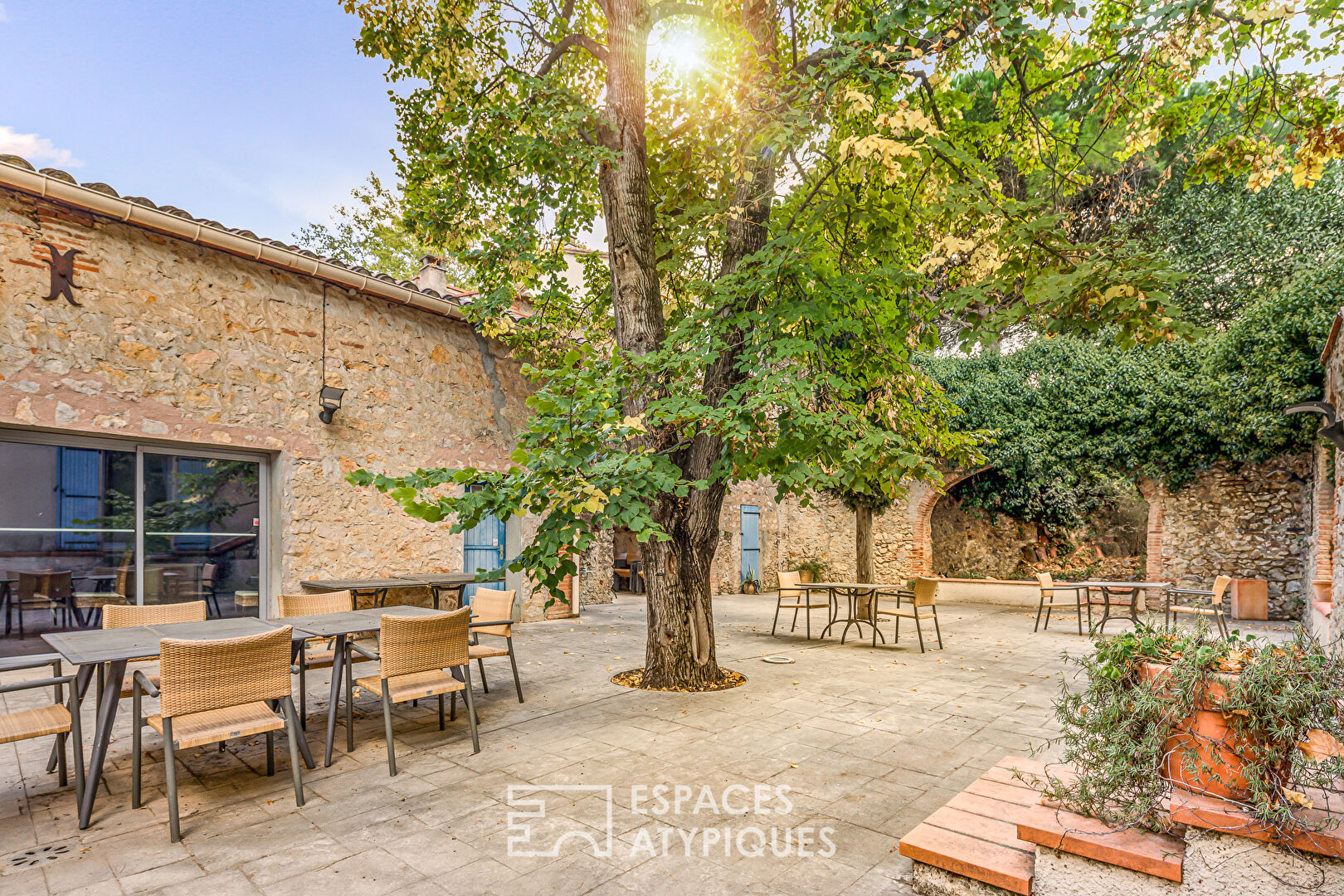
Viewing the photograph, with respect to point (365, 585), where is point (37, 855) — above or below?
below

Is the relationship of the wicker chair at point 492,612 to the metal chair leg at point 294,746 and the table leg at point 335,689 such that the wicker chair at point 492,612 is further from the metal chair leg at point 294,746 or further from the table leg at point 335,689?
the metal chair leg at point 294,746

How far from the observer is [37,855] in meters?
2.59

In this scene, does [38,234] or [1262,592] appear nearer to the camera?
[38,234]

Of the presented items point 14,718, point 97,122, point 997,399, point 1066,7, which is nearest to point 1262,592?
point 997,399

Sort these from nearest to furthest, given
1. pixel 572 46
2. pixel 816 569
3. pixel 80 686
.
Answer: pixel 80 686, pixel 572 46, pixel 816 569

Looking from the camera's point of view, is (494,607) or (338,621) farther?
(494,607)

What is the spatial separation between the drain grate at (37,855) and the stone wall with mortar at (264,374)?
388cm

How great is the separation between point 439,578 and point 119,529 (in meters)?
2.72

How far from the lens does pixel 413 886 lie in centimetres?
234

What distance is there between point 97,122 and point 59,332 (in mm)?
11536

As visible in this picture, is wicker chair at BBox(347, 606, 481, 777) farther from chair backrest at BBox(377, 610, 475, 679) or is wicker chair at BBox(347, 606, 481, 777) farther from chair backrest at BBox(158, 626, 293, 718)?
chair backrest at BBox(158, 626, 293, 718)

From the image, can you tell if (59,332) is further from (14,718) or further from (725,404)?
(725,404)
